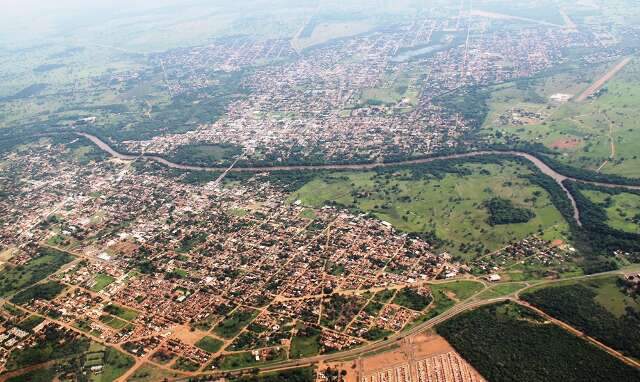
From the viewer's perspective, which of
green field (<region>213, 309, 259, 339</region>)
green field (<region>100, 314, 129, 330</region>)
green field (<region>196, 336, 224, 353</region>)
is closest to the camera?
green field (<region>196, 336, 224, 353</region>)

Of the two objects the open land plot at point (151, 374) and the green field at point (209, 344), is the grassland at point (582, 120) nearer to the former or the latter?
the green field at point (209, 344)

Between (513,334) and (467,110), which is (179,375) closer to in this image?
(513,334)

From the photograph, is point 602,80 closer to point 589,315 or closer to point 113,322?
point 589,315

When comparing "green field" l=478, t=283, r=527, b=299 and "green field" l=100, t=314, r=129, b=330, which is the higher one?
"green field" l=100, t=314, r=129, b=330

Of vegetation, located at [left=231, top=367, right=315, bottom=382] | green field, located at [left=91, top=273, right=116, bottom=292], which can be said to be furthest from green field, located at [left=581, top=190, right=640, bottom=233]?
green field, located at [left=91, top=273, right=116, bottom=292]

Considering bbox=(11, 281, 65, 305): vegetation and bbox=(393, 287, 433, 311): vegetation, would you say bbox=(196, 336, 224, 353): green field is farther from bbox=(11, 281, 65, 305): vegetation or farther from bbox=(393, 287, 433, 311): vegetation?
bbox=(11, 281, 65, 305): vegetation

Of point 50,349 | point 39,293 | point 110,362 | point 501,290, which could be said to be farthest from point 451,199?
point 39,293
